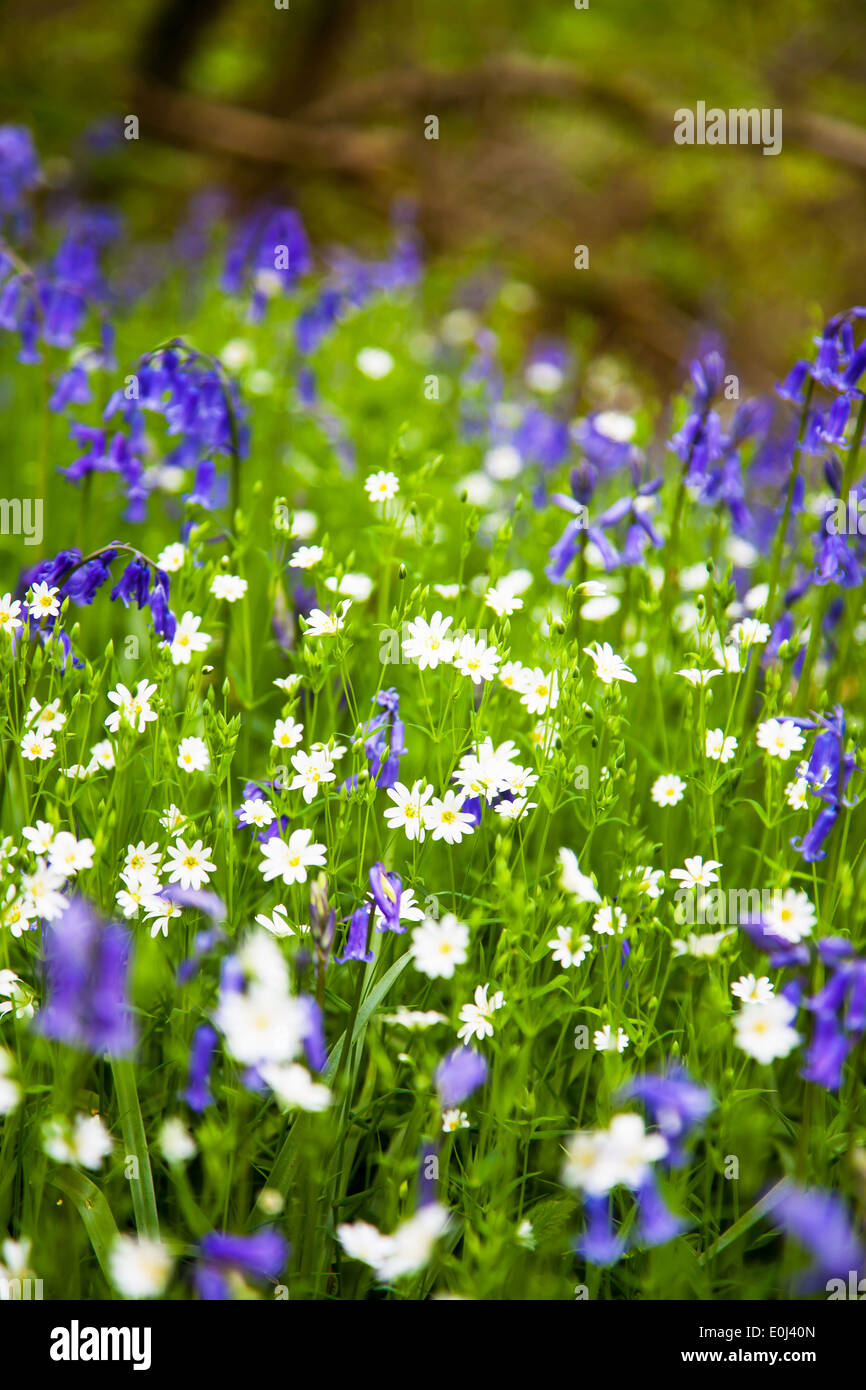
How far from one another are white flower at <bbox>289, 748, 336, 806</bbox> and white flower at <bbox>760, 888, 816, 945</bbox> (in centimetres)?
90

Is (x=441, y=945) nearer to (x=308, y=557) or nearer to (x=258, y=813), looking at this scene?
(x=258, y=813)

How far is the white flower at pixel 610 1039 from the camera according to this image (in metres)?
1.86

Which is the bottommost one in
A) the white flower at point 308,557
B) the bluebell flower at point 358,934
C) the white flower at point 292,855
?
the bluebell flower at point 358,934

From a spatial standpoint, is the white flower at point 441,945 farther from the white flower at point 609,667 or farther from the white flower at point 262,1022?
the white flower at point 609,667

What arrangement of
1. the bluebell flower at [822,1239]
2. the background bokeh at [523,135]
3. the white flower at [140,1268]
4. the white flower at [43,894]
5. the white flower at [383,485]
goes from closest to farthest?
the white flower at [140,1268] < the bluebell flower at [822,1239] < the white flower at [43,894] < the white flower at [383,485] < the background bokeh at [523,135]

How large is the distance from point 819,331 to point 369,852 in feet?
5.70

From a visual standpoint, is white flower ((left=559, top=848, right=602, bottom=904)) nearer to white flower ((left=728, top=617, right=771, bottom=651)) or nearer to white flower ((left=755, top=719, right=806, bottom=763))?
white flower ((left=755, top=719, right=806, bottom=763))

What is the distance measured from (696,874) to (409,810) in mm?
597

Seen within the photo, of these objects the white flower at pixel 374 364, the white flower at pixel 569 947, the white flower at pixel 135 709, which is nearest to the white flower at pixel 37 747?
the white flower at pixel 135 709

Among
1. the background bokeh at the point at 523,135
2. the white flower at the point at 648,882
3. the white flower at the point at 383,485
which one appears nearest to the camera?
the white flower at the point at 648,882

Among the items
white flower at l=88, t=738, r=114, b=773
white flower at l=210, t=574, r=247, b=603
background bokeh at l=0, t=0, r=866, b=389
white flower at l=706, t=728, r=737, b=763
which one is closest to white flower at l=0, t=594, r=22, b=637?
white flower at l=88, t=738, r=114, b=773

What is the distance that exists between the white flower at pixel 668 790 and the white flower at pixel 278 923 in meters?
0.89

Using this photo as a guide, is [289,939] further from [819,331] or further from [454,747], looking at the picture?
[819,331]
